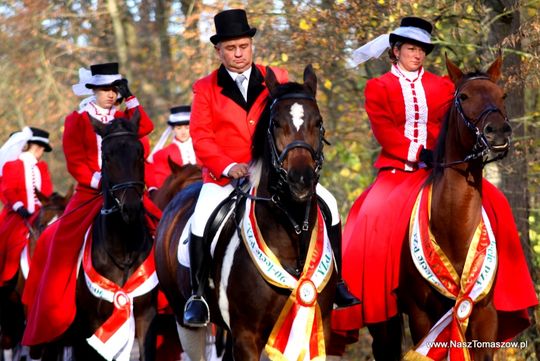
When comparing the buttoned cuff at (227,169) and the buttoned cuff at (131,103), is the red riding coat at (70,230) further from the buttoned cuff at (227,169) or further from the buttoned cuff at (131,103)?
the buttoned cuff at (227,169)

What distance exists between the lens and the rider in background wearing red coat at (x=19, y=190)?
15.4 metres

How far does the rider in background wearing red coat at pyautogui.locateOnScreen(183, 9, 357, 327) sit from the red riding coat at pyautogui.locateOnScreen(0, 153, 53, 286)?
7072 millimetres

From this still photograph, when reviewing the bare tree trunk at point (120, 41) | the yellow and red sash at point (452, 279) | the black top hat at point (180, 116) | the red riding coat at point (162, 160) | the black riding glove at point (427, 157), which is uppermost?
the black riding glove at point (427, 157)

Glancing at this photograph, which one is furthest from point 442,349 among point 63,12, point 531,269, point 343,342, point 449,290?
point 63,12

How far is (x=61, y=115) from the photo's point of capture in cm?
2802

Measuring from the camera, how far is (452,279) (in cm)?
883

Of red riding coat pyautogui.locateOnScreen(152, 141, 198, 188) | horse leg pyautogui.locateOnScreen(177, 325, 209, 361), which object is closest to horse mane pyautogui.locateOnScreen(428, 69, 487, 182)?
horse leg pyautogui.locateOnScreen(177, 325, 209, 361)

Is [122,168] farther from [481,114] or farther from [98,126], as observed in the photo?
[481,114]

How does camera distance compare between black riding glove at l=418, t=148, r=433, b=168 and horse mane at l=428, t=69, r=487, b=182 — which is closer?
horse mane at l=428, t=69, r=487, b=182

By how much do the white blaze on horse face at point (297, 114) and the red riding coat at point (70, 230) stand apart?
353 cm

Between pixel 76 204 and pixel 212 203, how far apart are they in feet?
9.86

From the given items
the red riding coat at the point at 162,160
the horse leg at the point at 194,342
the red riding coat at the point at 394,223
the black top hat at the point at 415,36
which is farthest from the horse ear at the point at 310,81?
the red riding coat at the point at 162,160

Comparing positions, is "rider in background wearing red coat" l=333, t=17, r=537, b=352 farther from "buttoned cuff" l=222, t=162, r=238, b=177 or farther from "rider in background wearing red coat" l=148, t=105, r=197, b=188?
"rider in background wearing red coat" l=148, t=105, r=197, b=188

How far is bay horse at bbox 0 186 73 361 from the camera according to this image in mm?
15122
